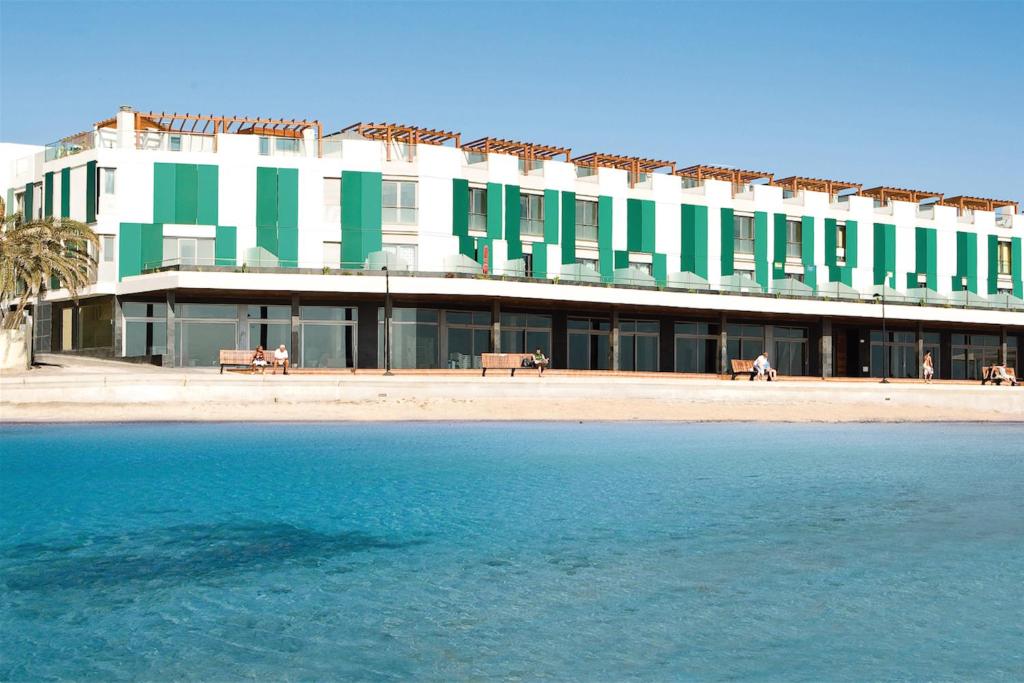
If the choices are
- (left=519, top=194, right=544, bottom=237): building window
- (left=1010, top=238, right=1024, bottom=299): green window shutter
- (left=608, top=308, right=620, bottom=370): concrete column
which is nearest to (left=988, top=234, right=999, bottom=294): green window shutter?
(left=1010, top=238, right=1024, bottom=299): green window shutter

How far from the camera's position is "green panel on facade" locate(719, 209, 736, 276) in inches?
2314

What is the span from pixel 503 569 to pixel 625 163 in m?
48.3

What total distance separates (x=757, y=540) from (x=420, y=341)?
3689 cm

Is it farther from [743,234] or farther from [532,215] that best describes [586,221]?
[743,234]

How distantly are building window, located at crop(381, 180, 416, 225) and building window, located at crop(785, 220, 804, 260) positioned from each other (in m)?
22.8

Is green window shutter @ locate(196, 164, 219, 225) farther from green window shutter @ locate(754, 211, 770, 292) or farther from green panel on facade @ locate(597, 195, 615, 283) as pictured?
green window shutter @ locate(754, 211, 770, 292)

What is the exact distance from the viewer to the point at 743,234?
196ft

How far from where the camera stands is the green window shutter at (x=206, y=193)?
1908 inches

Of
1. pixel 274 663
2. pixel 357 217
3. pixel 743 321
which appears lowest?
pixel 274 663

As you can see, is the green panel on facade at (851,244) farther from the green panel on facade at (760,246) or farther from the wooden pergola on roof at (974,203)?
the wooden pergola on roof at (974,203)

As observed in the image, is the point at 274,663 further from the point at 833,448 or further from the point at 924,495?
the point at 833,448

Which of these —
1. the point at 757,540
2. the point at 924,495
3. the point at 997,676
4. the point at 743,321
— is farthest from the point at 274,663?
the point at 743,321

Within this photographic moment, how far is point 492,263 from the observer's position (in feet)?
171

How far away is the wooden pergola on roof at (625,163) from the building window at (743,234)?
4.69 meters
